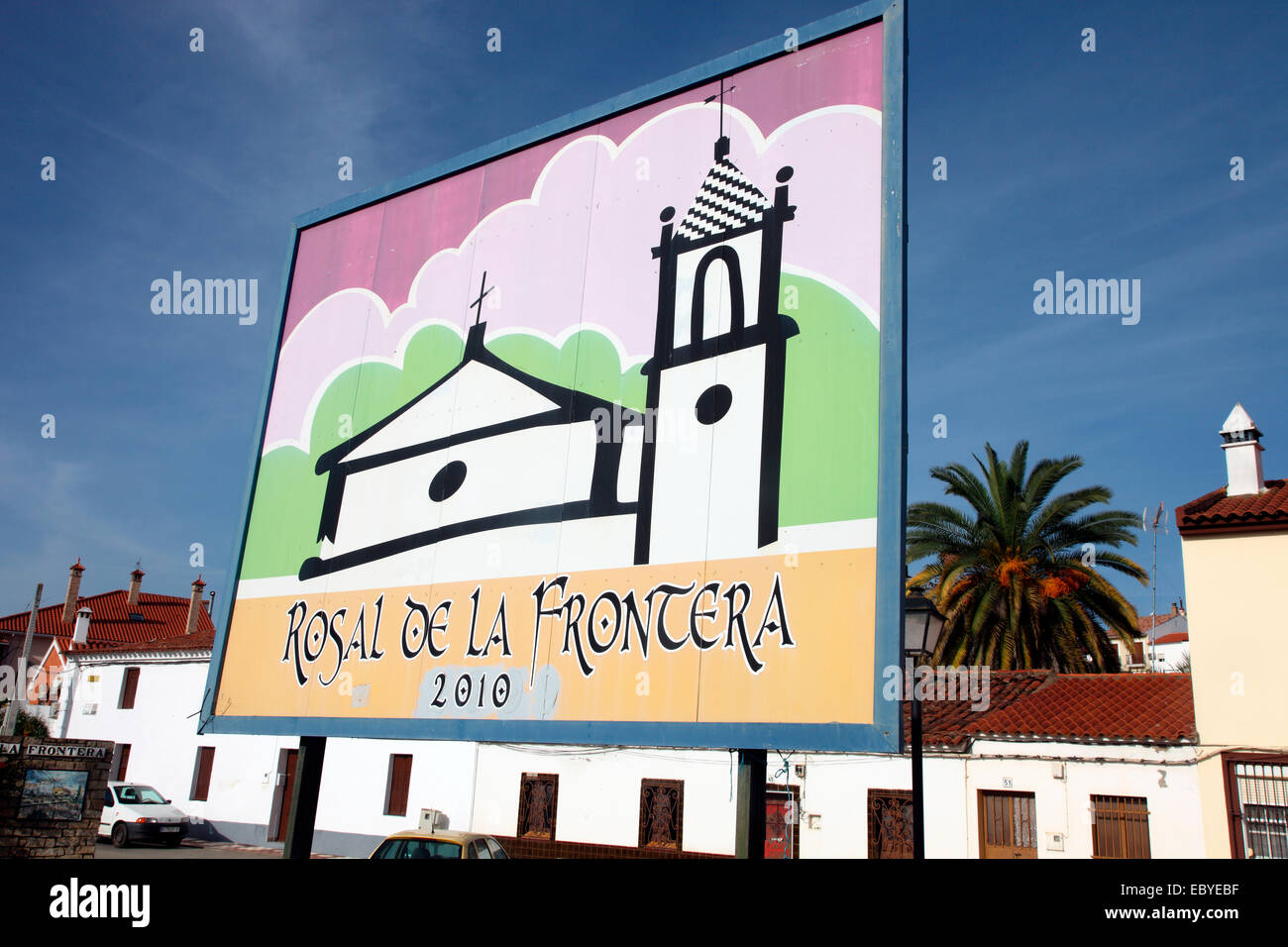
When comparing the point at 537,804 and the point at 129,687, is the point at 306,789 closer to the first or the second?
the point at 537,804

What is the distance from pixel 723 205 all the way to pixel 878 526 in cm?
261

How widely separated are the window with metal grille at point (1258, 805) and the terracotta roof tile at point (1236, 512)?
3152 millimetres

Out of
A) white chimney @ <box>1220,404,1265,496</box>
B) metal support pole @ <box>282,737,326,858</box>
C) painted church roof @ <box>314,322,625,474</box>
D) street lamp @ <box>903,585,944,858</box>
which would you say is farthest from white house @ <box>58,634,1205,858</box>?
painted church roof @ <box>314,322,625,474</box>

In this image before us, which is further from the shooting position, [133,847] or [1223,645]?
[133,847]

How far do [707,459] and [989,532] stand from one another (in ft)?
51.9

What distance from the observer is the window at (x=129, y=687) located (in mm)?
25812

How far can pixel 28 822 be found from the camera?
1262 centimetres

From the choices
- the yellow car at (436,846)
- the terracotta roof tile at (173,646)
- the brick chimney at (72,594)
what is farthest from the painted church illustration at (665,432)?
the brick chimney at (72,594)

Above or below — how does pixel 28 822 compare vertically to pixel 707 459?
below

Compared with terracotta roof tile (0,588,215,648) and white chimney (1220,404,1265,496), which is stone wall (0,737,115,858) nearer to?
white chimney (1220,404,1265,496)

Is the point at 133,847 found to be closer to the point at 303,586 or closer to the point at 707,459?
the point at 303,586

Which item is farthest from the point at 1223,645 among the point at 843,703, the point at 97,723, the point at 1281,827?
the point at 97,723

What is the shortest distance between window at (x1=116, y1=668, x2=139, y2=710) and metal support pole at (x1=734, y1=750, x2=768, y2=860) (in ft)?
83.3

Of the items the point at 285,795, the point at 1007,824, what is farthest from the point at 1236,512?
the point at 285,795
